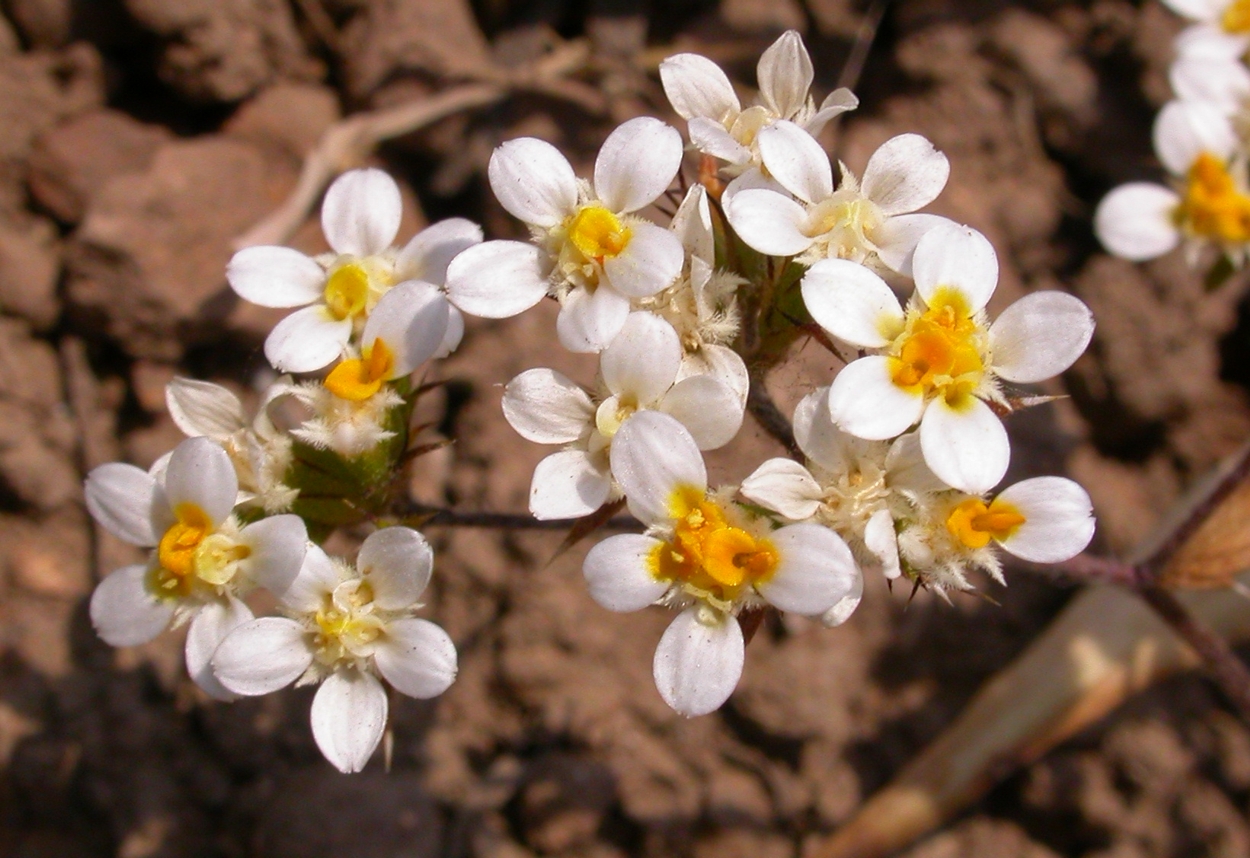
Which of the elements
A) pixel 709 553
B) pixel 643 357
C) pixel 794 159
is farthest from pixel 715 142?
pixel 709 553

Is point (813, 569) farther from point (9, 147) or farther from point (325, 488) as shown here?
point (9, 147)

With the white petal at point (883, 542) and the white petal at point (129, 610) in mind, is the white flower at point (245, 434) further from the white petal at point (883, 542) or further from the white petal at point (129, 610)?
the white petal at point (883, 542)

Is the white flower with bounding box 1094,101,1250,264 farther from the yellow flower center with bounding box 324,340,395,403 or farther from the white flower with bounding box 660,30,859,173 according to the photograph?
the yellow flower center with bounding box 324,340,395,403

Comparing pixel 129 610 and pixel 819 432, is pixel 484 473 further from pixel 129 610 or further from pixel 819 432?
pixel 819 432

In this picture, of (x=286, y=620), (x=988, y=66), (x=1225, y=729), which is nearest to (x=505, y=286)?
(x=286, y=620)

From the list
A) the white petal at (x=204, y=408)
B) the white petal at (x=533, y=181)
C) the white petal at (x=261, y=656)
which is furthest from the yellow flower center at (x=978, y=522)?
the white petal at (x=204, y=408)

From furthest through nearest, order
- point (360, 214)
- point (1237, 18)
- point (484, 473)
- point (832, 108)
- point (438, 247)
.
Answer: point (484, 473) → point (1237, 18) → point (360, 214) → point (438, 247) → point (832, 108)
